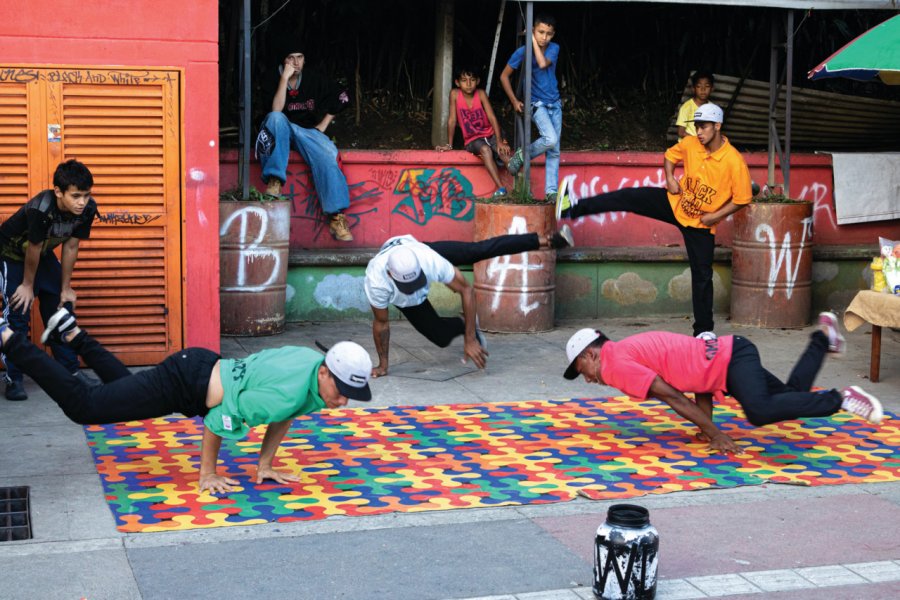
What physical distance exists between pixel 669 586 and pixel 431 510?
1.40 m

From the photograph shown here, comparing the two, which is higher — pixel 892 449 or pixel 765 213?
pixel 765 213

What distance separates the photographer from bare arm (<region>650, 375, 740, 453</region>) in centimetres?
661

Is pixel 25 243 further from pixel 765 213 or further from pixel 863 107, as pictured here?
pixel 863 107

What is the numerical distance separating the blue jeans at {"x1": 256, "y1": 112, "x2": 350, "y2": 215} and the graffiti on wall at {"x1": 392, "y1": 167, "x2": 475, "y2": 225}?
2.07 feet

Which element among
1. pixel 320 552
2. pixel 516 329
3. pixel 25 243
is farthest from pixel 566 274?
pixel 320 552

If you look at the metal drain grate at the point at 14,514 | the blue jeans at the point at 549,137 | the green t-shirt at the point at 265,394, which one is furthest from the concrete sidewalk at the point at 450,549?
the blue jeans at the point at 549,137

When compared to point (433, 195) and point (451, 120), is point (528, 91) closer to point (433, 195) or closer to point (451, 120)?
point (451, 120)

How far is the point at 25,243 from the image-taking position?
7.95 m

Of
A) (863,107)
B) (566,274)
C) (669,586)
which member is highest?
(863,107)

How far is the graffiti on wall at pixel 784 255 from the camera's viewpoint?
432 inches

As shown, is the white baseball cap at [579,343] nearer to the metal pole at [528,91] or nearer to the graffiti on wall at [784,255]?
the metal pole at [528,91]

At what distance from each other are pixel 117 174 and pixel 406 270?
2335 millimetres

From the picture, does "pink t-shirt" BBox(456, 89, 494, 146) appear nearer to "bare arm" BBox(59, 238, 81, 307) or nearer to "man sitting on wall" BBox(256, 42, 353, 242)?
"man sitting on wall" BBox(256, 42, 353, 242)

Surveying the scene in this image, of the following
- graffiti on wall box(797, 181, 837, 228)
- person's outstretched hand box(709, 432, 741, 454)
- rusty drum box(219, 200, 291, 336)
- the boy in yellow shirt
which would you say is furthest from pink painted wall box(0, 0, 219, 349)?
graffiti on wall box(797, 181, 837, 228)
